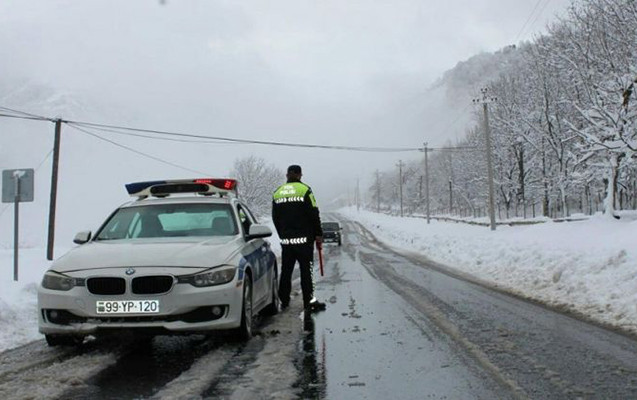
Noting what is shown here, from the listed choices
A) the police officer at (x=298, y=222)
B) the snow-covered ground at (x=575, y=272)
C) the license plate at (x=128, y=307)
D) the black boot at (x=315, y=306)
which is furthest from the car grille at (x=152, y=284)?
the snow-covered ground at (x=575, y=272)

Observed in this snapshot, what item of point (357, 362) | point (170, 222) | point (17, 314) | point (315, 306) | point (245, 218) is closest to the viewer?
point (357, 362)

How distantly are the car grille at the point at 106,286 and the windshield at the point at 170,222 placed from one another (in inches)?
54.5

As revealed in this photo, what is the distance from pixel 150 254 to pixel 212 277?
664mm

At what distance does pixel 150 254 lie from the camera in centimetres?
521

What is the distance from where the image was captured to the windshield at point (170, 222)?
6.35 meters

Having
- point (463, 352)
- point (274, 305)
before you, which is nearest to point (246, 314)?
point (274, 305)

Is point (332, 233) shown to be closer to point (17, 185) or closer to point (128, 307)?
point (17, 185)

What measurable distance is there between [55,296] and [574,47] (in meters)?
29.7

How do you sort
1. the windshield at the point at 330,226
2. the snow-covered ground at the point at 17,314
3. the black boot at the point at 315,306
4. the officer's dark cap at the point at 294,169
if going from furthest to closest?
the windshield at the point at 330,226 < the black boot at the point at 315,306 < the officer's dark cap at the point at 294,169 < the snow-covered ground at the point at 17,314

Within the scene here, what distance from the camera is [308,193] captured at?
6.95 m

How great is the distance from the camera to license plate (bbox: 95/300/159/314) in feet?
15.9

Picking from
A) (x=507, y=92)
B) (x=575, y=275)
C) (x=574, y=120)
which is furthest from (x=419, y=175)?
(x=575, y=275)

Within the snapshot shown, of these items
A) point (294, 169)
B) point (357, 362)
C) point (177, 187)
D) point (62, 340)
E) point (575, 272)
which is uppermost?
point (294, 169)

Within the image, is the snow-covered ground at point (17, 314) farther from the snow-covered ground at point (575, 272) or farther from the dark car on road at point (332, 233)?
the dark car on road at point (332, 233)
